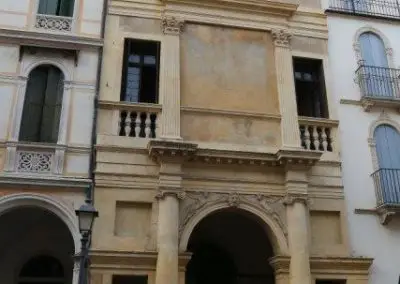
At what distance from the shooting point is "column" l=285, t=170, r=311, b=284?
12.4 m

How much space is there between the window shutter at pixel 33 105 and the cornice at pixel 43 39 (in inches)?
27.2

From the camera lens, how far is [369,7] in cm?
1670

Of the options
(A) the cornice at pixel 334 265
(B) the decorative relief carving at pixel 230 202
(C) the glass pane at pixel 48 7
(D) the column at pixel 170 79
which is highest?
(C) the glass pane at pixel 48 7

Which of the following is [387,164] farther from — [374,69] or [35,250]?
[35,250]

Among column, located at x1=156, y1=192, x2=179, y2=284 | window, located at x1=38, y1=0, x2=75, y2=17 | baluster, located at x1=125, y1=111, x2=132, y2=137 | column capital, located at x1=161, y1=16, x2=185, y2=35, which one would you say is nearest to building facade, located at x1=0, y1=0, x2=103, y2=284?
window, located at x1=38, y1=0, x2=75, y2=17

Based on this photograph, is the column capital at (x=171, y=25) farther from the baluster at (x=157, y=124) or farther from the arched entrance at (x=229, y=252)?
the arched entrance at (x=229, y=252)

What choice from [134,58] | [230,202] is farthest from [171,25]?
[230,202]

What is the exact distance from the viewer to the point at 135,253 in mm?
11859

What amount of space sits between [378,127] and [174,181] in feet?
21.5

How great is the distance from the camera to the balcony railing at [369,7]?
16.2 metres

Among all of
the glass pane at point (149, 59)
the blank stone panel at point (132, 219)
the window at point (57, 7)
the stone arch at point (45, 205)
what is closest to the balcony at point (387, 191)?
the blank stone panel at point (132, 219)

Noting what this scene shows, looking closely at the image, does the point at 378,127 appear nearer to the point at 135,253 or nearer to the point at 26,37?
the point at 135,253

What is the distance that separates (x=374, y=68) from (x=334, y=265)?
246 inches

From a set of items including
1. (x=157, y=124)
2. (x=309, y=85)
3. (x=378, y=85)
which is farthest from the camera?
(x=309, y=85)
